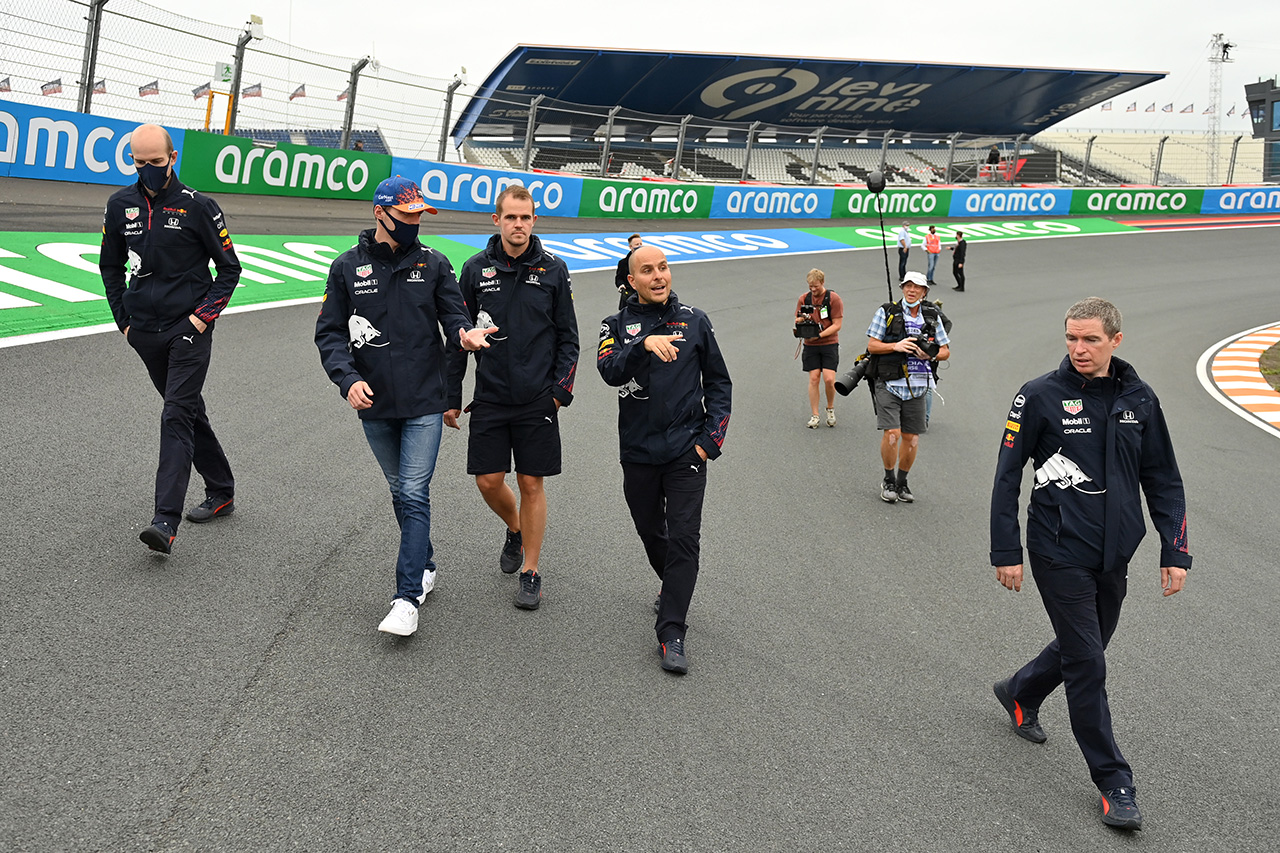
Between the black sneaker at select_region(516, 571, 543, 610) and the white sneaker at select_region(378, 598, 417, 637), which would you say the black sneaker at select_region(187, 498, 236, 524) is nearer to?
the white sneaker at select_region(378, 598, 417, 637)

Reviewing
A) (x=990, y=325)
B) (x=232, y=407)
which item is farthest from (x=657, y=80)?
(x=232, y=407)

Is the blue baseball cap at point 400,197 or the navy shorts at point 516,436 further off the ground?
the blue baseball cap at point 400,197

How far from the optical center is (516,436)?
488cm

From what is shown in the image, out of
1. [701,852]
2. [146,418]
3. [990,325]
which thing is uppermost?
[990,325]

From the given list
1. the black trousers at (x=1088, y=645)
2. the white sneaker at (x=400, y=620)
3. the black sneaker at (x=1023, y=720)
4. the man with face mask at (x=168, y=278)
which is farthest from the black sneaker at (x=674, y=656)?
the man with face mask at (x=168, y=278)

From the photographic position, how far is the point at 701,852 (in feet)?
10.4

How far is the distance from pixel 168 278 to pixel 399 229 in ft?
5.13

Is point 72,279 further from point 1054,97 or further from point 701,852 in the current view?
point 1054,97

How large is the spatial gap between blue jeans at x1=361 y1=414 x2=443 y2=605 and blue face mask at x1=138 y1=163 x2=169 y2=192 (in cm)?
176

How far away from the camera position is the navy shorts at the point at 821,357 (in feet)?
33.2

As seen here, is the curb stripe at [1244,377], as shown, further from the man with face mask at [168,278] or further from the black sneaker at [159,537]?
the black sneaker at [159,537]

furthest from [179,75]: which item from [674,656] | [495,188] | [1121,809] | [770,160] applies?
[770,160]

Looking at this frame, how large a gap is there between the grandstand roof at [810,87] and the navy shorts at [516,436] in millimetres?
33355

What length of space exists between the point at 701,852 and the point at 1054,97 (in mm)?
54653
